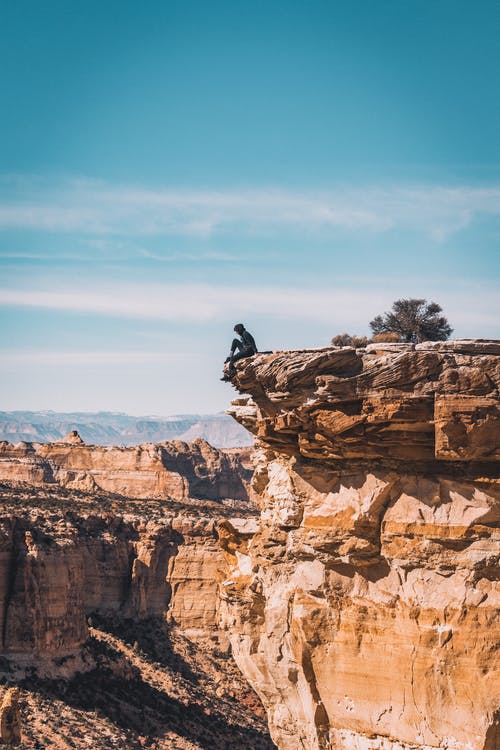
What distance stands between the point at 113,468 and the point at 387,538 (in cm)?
8895

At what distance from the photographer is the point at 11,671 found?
4975cm

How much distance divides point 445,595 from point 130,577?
5810 centimetres

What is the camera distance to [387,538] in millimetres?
16219

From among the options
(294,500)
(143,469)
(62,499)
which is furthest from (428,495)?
(143,469)

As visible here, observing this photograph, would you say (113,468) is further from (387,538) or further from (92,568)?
(387,538)

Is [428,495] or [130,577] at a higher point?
[428,495]

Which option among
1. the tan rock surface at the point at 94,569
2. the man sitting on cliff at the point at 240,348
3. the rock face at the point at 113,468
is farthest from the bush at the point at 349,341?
the rock face at the point at 113,468

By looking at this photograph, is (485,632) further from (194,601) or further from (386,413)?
(194,601)

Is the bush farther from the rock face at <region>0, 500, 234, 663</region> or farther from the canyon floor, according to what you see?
the rock face at <region>0, 500, 234, 663</region>

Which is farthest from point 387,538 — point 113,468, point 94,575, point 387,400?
point 113,468

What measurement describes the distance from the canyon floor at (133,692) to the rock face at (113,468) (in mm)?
19880

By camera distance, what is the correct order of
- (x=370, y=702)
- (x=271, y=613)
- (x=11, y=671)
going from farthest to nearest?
(x=11, y=671) → (x=271, y=613) → (x=370, y=702)

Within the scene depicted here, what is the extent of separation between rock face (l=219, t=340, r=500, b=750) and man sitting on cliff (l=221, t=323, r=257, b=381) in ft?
1.07

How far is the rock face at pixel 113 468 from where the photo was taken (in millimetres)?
97000
